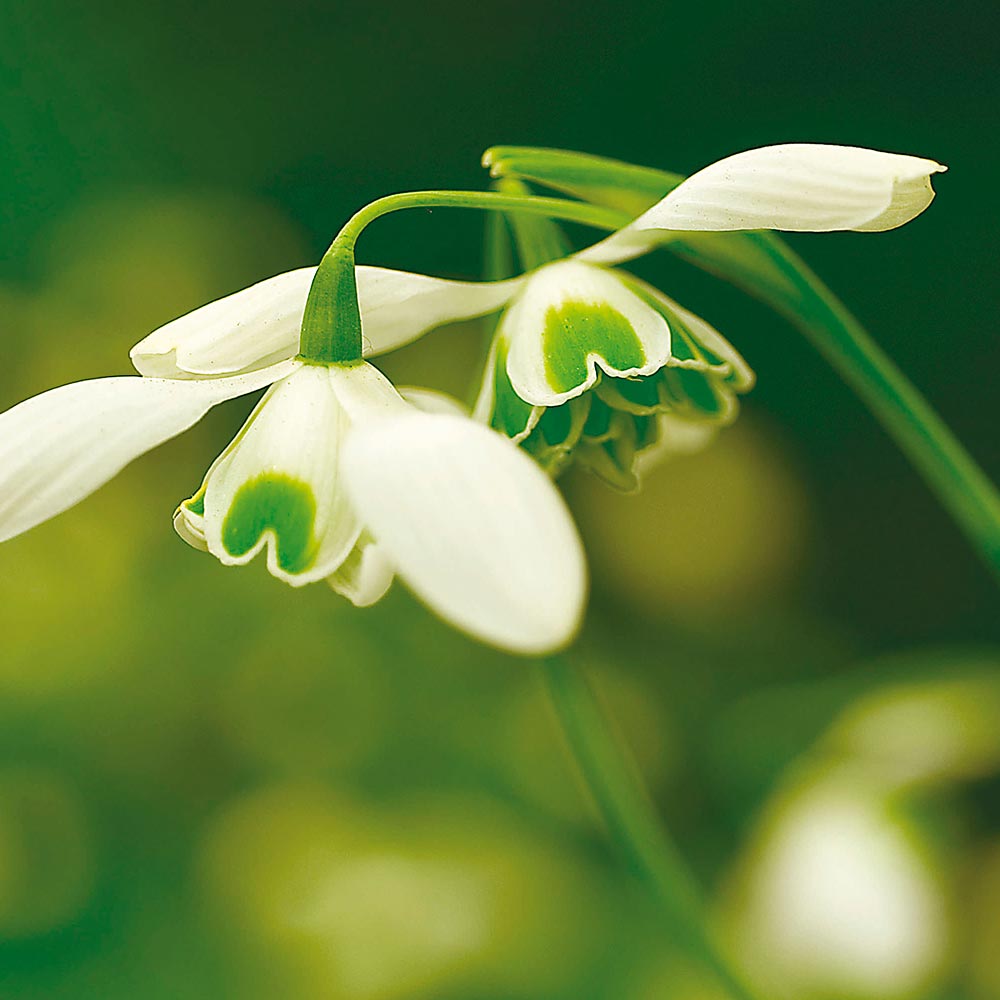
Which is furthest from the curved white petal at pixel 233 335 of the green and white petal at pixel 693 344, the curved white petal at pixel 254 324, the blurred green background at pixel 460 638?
the blurred green background at pixel 460 638

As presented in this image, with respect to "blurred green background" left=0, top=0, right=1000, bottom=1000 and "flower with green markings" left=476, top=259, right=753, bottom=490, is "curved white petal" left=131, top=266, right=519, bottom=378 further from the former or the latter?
"blurred green background" left=0, top=0, right=1000, bottom=1000

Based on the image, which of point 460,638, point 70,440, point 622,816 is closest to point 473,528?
point 70,440

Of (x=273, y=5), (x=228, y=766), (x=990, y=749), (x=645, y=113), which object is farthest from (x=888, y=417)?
(x=273, y=5)

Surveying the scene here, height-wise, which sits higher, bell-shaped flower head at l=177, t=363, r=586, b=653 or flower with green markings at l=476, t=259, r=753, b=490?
flower with green markings at l=476, t=259, r=753, b=490

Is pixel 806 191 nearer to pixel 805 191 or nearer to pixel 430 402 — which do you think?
pixel 805 191

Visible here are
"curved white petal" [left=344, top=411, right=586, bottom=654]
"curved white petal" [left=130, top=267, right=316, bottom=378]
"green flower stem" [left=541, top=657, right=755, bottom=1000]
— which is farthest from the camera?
"green flower stem" [left=541, top=657, right=755, bottom=1000]

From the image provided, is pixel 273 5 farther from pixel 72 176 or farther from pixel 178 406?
pixel 178 406

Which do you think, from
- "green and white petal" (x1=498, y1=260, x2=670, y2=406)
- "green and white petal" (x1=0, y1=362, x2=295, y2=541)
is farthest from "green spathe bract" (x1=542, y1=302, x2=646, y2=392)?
"green and white petal" (x1=0, y1=362, x2=295, y2=541)

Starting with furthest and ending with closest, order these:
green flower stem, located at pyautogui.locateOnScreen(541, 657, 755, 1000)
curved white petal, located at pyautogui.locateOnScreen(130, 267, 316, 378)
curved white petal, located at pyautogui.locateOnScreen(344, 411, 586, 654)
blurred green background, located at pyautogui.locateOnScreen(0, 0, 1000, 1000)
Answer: blurred green background, located at pyautogui.locateOnScreen(0, 0, 1000, 1000)
green flower stem, located at pyautogui.locateOnScreen(541, 657, 755, 1000)
curved white petal, located at pyautogui.locateOnScreen(130, 267, 316, 378)
curved white petal, located at pyautogui.locateOnScreen(344, 411, 586, 654)
